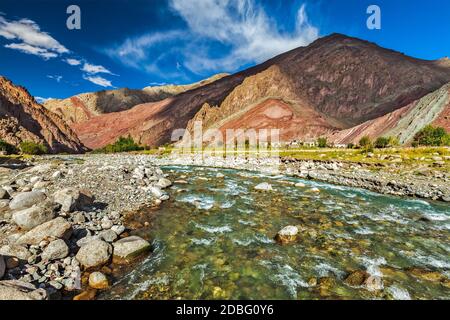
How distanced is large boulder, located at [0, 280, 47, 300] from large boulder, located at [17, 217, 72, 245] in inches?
109

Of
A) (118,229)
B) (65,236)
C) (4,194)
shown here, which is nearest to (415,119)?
(118,229)

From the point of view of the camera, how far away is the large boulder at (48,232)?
8.47 meters

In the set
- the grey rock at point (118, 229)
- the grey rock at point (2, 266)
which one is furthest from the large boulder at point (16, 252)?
the grey rock at point (118, 229)

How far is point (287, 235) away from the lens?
10.8 metres

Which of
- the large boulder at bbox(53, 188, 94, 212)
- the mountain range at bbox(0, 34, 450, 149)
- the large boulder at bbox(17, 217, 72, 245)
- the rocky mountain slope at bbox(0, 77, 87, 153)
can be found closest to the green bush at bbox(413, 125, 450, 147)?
the mountain range at bbox(0, 34, 450, 149)

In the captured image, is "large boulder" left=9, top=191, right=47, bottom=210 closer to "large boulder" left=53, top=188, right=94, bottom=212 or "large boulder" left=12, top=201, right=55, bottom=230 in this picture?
"large boulder" left=53, top=188, right=94, bottom=212

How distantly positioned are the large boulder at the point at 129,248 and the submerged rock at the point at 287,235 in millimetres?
5363

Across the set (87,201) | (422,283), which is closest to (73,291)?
(87,201)

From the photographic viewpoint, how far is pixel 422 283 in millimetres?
7699

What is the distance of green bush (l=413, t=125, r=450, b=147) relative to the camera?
54.8 metres

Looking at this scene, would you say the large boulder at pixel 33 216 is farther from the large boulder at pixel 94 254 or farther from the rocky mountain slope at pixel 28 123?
the rocky mountain slope at pixel 28 123

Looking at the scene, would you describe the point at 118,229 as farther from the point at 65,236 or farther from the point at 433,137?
the point at 433,137

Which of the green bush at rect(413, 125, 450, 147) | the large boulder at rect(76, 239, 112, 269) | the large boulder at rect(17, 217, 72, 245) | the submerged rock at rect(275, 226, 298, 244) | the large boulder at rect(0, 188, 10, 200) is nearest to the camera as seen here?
the large boulder at rect(76, 239, 112, 269)
